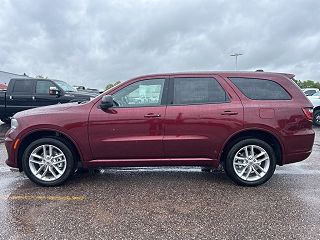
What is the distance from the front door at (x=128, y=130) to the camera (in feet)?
15.8

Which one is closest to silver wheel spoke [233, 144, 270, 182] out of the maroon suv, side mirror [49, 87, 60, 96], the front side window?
the maroon suv

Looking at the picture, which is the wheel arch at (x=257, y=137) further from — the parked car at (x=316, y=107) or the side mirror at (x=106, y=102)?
the parked car at (x=316, y=107)

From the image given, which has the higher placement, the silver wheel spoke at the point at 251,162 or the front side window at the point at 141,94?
the front side window at the point at 141,94

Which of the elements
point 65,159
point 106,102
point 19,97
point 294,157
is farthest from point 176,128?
point 19,97

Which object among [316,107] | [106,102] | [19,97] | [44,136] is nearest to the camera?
[106,102]

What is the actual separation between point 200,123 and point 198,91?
1.69 feet

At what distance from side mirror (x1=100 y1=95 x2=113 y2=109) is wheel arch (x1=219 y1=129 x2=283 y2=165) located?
1.78 metres

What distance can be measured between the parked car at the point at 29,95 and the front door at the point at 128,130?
6.74 metres

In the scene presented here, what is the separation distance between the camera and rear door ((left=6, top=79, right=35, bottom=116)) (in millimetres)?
11352

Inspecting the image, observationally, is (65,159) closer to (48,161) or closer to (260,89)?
(48,161)

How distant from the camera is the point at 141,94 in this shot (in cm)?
499

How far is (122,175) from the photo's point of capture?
561 cm

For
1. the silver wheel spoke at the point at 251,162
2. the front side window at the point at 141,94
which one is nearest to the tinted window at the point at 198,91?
the front side window at the point at 141,94

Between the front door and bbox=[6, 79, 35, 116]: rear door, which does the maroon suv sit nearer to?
the front door
